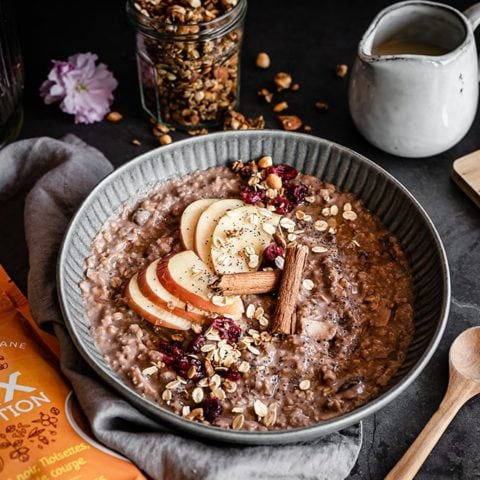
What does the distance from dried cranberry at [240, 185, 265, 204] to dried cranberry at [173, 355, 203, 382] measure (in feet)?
1.92

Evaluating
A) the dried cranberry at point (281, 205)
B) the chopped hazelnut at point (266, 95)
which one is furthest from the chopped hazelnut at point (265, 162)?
the chopped hazelnut at point (266, 95)

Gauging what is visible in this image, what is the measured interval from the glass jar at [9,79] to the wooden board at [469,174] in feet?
5.18

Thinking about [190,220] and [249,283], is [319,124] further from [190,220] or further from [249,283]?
[249,283]

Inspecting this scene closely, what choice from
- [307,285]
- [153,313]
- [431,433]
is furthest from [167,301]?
[431,433]

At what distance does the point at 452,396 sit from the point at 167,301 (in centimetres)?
85

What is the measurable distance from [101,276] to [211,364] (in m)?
0.45

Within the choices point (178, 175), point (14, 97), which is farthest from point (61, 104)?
point (178, 175)

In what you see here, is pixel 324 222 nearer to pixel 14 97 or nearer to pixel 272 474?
pixel 272 474

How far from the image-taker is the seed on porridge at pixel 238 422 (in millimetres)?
2051

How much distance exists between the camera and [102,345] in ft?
7.25

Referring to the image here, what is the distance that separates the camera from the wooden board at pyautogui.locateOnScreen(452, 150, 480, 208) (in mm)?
2760

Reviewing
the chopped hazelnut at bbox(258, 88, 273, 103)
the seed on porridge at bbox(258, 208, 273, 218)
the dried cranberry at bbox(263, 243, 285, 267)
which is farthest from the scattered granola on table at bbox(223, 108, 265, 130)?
the dried cranberry at bbox(263, 243, 285, 267)

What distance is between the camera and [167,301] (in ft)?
7.32

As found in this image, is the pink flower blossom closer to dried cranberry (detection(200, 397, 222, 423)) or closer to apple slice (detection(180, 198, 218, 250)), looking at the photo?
apple slice (detection(180, 198, 218, 250))
